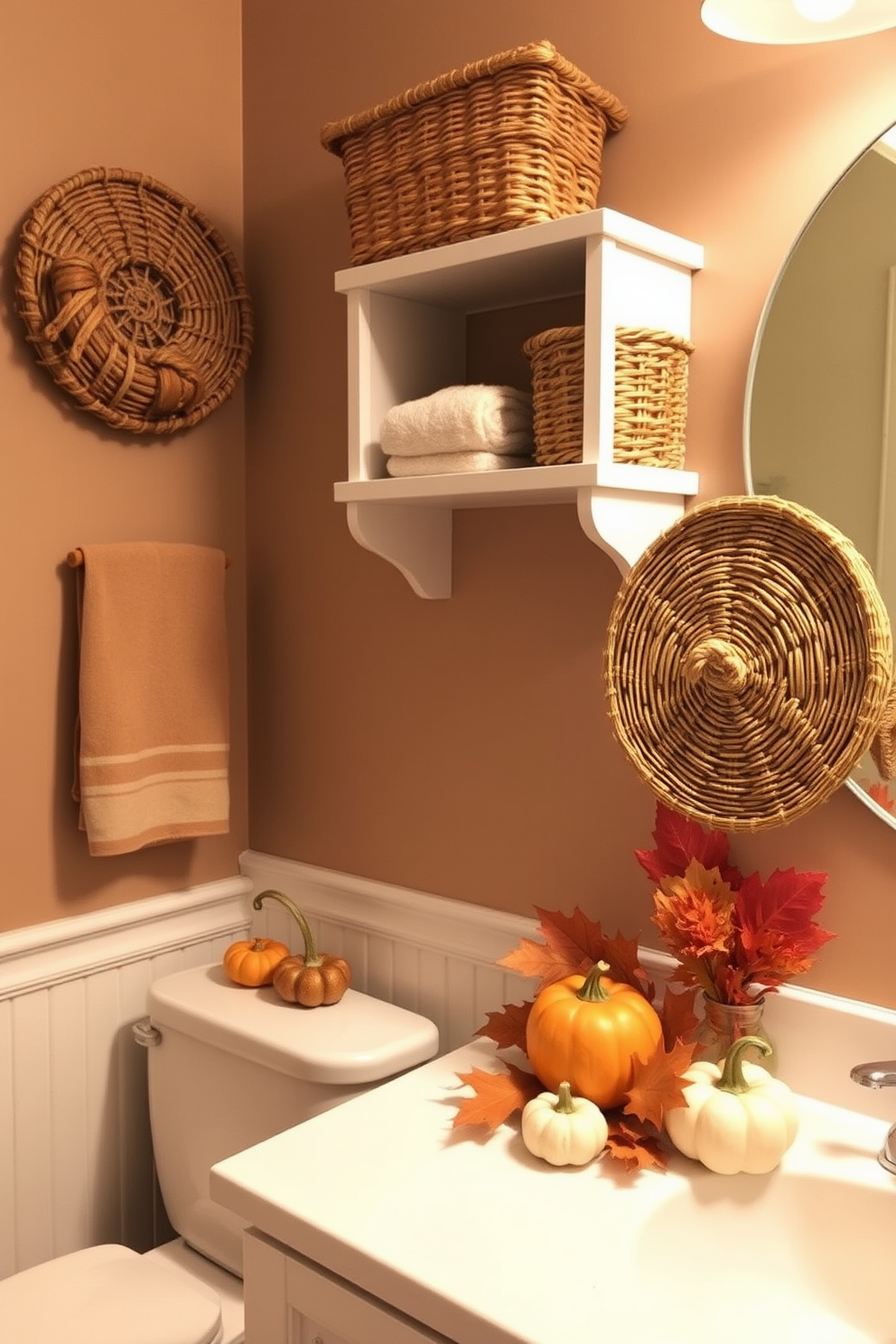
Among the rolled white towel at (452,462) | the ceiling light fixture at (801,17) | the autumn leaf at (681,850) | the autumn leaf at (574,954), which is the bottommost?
the autumn leaf at (574,954)

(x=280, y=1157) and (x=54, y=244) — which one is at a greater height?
(x=54, y=244)

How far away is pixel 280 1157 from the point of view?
3.72ft

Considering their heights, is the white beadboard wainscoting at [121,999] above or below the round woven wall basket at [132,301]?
below

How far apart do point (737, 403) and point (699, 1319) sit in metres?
0.89

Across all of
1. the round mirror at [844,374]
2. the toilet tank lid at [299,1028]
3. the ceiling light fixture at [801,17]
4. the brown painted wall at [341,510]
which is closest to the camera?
the ceiling light fixture at [801,17]

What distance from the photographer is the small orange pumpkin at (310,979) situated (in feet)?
5.11

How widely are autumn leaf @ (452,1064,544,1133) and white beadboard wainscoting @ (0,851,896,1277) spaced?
0.83ft

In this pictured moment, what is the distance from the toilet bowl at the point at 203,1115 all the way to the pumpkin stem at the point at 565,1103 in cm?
38

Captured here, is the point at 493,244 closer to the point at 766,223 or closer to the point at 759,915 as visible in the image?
the point at 766,223

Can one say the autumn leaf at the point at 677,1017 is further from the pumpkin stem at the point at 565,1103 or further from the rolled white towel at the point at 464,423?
the rolled white towel at the point at 464,423

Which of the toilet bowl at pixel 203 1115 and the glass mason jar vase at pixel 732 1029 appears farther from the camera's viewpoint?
the toilet bowl at pixel 203 1115

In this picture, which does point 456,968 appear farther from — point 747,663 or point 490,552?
point 747,663

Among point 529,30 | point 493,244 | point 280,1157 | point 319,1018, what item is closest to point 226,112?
point 529,30

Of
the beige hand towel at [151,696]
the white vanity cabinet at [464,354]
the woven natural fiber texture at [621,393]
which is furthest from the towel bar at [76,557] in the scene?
the woven natural fiber texture at [621,393]
